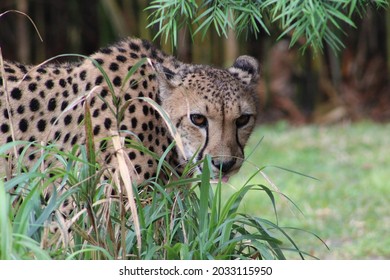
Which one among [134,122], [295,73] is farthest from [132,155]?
[295,73]

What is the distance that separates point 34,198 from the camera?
2.84 meters

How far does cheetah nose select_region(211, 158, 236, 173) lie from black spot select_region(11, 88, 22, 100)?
99 cm

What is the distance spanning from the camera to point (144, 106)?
387 cm

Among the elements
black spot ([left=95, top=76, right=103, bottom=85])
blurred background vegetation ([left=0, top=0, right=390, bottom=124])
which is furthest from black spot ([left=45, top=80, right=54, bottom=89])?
blurred background vegetation ([left=0, top=0, right=390, bottom=124])

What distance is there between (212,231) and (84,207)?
1.53ft

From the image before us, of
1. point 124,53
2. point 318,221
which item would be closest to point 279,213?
point 318,221

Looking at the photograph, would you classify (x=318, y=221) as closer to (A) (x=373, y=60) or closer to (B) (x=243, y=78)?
(B) (x=243, y=78)

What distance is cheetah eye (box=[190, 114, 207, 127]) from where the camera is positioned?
3801 millimetres

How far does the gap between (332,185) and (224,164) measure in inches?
128

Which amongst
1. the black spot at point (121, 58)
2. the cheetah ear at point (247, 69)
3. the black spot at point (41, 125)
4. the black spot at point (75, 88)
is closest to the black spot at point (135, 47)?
the black spot at point (121, 58)

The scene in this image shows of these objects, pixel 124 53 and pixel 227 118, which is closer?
pixel 227 118

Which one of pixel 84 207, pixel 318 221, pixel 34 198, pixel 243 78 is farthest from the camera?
pixel 318 221

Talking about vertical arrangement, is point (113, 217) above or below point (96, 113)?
below

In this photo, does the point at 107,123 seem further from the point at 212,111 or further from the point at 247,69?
the point at 247,69
